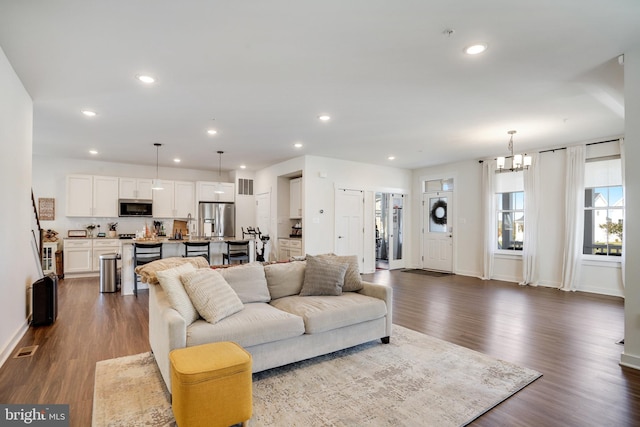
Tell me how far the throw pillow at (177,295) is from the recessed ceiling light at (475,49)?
3107 millimetres

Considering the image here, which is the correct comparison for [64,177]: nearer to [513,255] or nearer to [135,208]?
[135,208]

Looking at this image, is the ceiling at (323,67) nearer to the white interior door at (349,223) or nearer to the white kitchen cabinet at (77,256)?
the white interior door at (349,223)

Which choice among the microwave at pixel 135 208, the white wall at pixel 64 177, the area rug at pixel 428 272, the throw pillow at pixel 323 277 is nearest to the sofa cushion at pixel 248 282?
the throw pillow at pixel 323 277

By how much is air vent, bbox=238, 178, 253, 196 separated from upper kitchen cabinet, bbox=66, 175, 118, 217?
2.92 metres

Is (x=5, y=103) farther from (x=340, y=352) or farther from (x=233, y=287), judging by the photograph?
(x=340, y=352)

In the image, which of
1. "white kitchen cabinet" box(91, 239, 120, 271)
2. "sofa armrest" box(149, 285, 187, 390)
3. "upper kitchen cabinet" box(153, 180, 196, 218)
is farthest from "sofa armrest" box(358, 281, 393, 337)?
"upper kitchen cabinet" box(153, 180, 196, 218)

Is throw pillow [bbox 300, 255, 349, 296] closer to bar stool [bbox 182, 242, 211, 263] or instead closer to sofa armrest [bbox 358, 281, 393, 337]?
sofa armrest [bbox 358, 281, 393, 337]

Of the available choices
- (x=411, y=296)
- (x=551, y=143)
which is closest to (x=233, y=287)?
(x=411, y=296)

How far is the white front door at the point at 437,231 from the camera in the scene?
8.30m

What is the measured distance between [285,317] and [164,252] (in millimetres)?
4367

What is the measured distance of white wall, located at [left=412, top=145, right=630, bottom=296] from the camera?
19.8 ft

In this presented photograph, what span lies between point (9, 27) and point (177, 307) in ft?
8.18

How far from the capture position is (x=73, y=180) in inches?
297

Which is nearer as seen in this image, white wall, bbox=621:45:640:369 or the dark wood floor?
the dark wood floor
